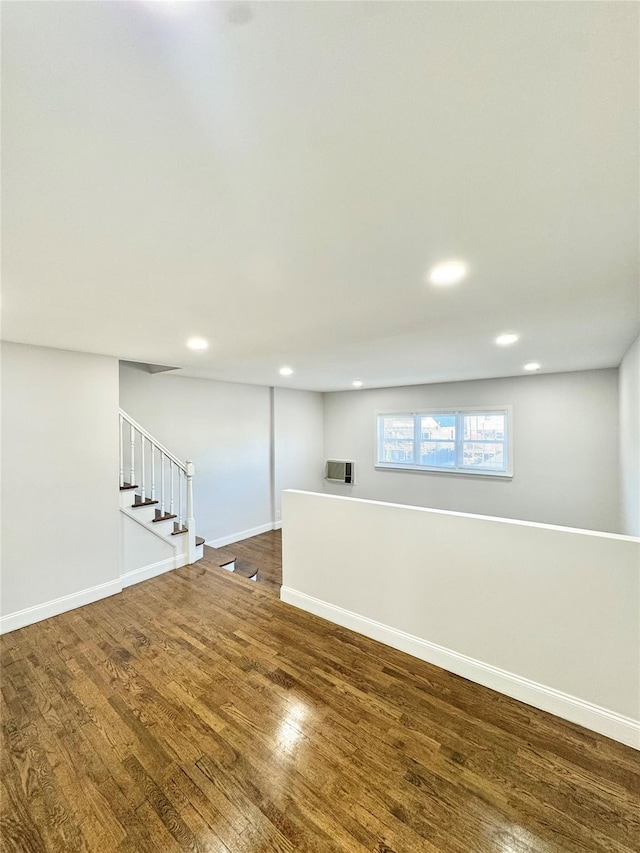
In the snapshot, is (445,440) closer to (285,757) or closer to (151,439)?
(151,439)

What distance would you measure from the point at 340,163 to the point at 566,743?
9.41 feet

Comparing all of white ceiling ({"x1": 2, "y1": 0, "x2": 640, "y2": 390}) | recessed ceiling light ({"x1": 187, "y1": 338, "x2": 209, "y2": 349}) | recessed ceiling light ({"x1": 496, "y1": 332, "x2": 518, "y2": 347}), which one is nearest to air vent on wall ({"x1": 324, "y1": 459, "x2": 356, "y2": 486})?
recessed ceiling light ({"x1": 496, "y1": 332, "x2": 518, "y2": 347})

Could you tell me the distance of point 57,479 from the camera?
3.21 metres

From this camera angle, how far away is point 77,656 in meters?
2.61

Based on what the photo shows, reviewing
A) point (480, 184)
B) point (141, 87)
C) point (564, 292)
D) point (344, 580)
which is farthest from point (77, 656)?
point (564, 292)

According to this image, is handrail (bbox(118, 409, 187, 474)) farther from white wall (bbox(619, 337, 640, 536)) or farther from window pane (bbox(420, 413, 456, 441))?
white wall (bbox(619, 337, 640, 536))

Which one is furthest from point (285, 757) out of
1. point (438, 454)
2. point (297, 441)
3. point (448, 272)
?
point (297, 441)

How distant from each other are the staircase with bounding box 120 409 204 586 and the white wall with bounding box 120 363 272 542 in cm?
38

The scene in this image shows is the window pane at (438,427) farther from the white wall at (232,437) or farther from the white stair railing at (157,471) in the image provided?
the white stair railing at (157,471)

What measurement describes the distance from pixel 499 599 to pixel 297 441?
4.92m

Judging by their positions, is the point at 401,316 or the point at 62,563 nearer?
the point at 401,316

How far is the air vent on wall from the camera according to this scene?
271 inches

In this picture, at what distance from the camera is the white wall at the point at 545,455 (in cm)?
430

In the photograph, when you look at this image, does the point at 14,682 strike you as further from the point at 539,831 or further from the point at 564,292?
the point at 564,292
